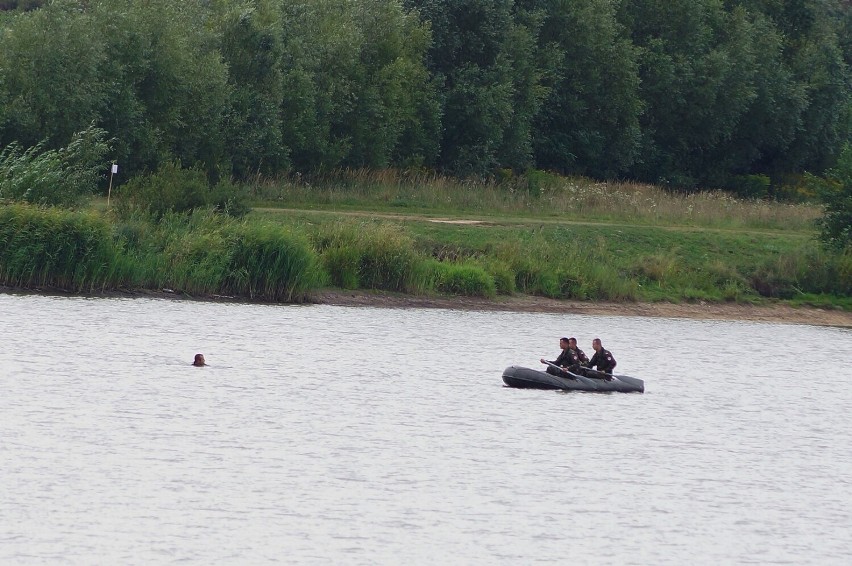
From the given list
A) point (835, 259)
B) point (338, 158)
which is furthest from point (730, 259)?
point (338, 158)

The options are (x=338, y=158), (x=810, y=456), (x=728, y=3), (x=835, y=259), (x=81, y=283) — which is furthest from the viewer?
(x=728, y=3)

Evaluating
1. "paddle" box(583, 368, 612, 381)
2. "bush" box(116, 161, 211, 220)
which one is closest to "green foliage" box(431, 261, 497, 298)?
"bush" box(116, 161, 211, 220)

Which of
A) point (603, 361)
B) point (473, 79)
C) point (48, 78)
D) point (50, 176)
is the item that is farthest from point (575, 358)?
point (473, 79)

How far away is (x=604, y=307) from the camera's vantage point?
47.2 m

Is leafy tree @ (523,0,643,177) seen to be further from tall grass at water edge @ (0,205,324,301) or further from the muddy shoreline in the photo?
tall grass at water edge @ (0,205,324,301)

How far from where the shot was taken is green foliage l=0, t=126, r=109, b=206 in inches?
1660

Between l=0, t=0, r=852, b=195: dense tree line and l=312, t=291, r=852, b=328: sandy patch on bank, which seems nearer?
l=312, t=291, r=852, b=328: sandy patch on bank

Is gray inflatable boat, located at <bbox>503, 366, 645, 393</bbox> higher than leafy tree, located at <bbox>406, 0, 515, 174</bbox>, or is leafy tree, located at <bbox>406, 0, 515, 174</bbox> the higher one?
leafy tree, located at <bbox>406, 0, 515, 174</bbox>

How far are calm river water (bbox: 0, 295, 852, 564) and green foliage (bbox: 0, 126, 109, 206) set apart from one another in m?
4.52

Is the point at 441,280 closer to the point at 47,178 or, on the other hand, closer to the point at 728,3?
the point at 47,178

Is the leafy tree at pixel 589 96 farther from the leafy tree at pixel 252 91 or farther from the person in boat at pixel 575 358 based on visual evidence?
the person in boat at pixel 575 358

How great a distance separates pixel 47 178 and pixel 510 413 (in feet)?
62.9

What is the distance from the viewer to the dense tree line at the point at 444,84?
51.2 m

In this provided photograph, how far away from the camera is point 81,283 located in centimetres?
4034
